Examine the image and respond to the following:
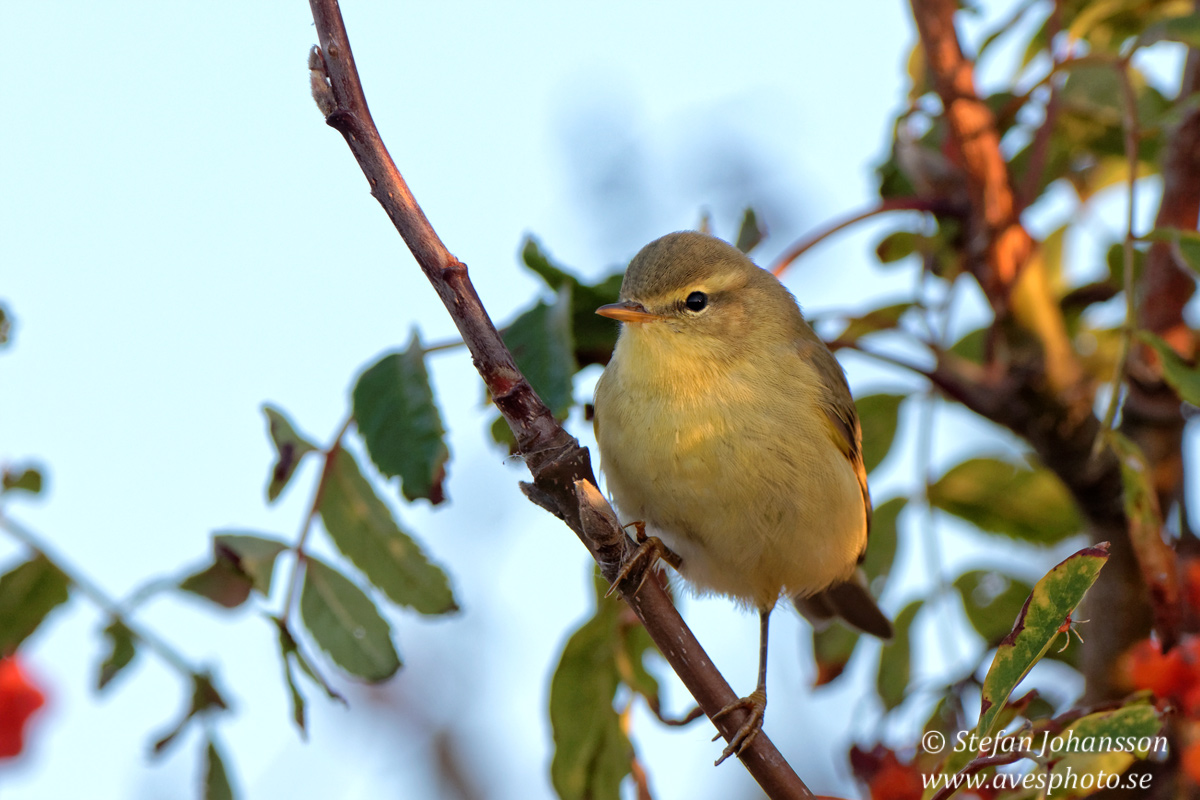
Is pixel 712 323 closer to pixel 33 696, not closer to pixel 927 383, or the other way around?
pixel 927 383

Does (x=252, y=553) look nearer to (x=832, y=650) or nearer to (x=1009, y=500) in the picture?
(x=832, y=650)

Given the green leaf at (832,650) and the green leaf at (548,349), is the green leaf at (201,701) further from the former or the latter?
the green leaf at (832,650)

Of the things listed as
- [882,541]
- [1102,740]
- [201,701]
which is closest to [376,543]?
[201,701]

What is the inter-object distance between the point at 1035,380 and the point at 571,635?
1.19 meters

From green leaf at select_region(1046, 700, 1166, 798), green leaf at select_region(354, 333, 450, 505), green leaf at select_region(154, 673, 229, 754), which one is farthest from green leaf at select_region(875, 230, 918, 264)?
green leaf at select_region(154, 673, 229, 754)

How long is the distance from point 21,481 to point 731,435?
1.47 m

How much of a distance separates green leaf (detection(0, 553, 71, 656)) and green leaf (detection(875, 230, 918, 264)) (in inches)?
84.0

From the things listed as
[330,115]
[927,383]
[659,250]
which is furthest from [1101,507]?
[330,115]

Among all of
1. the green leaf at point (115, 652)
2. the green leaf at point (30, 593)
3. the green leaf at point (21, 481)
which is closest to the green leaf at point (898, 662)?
the green leaf at point (115, 652)

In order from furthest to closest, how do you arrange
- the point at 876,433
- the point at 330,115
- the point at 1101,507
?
the point at 876,433
the point at 1101,507
the point at 330,115

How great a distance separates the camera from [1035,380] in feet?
8.39

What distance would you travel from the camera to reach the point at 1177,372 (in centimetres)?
210

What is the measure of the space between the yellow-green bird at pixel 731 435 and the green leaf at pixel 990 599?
0.23 m

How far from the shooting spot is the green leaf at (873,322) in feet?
8.64
